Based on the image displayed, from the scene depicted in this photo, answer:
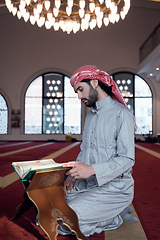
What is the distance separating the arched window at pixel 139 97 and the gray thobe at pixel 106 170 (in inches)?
410

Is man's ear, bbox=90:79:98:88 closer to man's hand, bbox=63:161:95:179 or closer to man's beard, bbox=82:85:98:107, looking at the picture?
man's beard, bbox=82:85:98:107

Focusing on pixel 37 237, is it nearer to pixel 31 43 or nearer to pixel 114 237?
pixel 114 237

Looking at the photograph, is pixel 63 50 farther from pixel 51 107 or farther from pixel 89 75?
pixel 89 75

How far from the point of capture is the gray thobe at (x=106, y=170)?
1443 millimetres

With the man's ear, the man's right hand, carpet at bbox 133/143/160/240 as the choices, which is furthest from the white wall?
the man's ear

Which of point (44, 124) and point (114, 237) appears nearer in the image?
point (114, 237)

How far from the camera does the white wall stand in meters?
11.7

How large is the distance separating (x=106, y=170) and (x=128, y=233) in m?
0.45

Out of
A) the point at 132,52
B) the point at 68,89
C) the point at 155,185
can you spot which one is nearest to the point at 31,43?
the point at 68,89

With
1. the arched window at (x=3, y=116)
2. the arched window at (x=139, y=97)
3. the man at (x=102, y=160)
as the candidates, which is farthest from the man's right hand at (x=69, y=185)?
the arched window at (x=3, y=116)

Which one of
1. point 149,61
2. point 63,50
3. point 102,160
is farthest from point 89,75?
point 63,50

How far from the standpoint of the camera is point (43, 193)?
4.43 feet

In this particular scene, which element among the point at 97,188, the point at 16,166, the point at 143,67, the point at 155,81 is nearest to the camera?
the point at 16,166

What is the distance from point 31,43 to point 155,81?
642 centimetres
